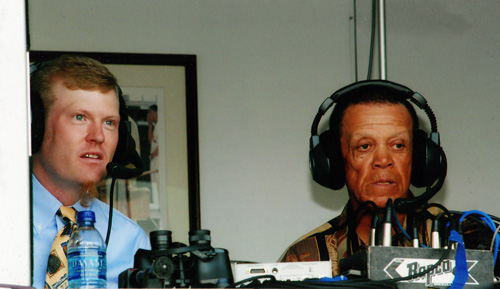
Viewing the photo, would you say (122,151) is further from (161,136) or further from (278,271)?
(278,271)

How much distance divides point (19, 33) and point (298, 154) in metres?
0.98

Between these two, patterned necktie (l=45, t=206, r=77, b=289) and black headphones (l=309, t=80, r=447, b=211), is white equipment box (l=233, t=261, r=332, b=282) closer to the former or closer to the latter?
patterned necktie (l=45, t=206, r=77, b=289)

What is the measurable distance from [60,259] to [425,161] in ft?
2.76

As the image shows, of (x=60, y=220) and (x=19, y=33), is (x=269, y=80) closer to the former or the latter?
(x=60, y=220)

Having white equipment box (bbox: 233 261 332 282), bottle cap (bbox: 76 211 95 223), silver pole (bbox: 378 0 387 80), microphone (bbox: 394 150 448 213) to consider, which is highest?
silver pole (bbox: 378 0 387 80)

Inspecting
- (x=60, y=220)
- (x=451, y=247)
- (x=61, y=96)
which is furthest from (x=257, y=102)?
(x=451, y=247)

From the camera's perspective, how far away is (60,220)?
4.57 feet

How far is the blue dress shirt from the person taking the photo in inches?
52.1

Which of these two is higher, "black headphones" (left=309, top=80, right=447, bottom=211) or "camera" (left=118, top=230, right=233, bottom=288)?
"black headphones" (left=309, top=80, right=447, bottom=211)

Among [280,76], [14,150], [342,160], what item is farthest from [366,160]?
[14,150]

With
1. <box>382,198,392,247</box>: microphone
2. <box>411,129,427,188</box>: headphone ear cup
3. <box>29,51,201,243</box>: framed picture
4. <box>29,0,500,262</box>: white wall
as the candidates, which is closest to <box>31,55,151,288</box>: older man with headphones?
<box>29,51,201,243</box>: framed picture

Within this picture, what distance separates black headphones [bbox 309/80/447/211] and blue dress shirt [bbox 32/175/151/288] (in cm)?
43

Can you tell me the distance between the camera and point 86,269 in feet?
3.62

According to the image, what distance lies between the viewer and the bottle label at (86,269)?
1095 mm
